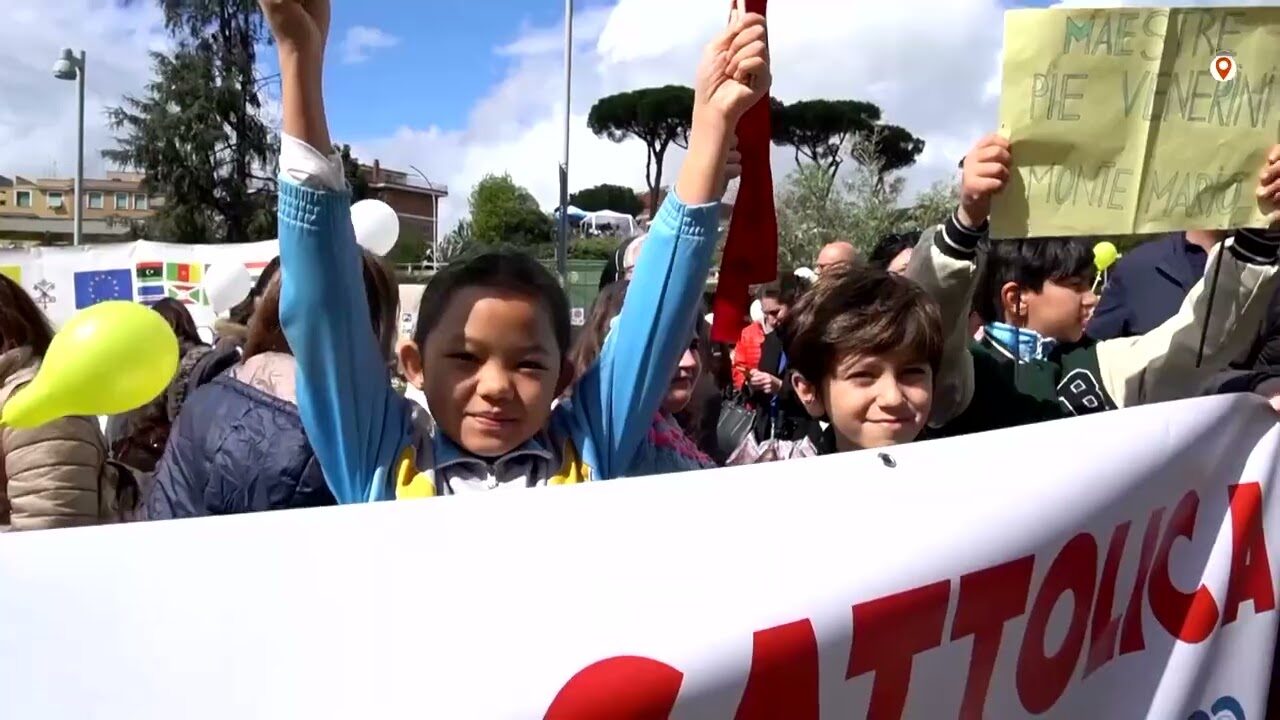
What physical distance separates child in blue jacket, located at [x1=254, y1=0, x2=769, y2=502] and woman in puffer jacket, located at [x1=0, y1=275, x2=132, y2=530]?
0.91 metres

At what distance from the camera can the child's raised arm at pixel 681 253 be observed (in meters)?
1.45

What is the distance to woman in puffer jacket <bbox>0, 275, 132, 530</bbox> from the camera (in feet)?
6.56

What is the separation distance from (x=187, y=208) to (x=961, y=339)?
94.2 feet

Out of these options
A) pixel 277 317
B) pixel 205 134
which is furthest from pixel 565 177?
pixel 205 134

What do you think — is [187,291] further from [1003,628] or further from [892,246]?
[1003,628]

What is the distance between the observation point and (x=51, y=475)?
2.01 m

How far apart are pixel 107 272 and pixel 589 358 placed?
782 cm

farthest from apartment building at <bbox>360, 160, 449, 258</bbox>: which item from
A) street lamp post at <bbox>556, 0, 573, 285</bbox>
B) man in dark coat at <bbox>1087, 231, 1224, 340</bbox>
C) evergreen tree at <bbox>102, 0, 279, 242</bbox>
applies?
man in dark coat at <bbox>1087, 231, 1224, 340</bbox>

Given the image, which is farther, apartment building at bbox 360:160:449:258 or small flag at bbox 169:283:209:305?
apartment building at bbox 360:160:449:258

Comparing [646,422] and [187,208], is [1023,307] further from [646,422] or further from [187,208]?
[187,208]

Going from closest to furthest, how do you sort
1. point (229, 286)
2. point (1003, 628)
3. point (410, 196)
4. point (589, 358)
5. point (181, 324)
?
point (1003, 628), point (589, 358), point (181, 324), point (229, 286), point (410, 196)

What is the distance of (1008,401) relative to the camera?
2.15 m

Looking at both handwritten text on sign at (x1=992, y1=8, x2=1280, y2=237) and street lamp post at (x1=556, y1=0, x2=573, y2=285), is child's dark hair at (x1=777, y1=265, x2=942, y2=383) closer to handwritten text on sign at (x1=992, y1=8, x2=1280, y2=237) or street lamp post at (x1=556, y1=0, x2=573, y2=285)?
handwritten text on sign at (x1=992, y1=8, x2=1280, y2=237)

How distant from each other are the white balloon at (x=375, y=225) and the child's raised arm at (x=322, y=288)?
12.3 feet
